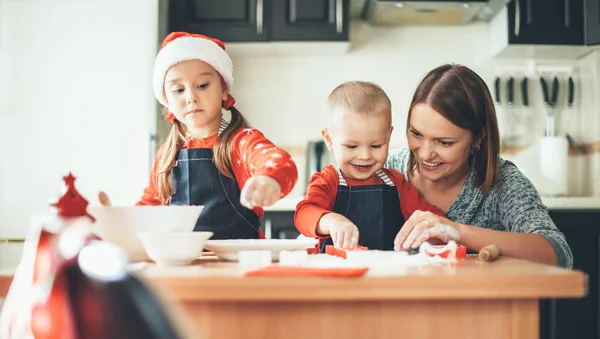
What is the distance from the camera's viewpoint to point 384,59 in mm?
3242

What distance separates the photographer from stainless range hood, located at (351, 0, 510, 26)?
9.35 feet

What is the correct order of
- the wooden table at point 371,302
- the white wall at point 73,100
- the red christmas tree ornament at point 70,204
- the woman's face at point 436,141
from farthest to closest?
the white wall at point 73,100
the woman's face at point 436,141
the red christmas tree ornament at point 70,204
the wooden table at point 371,302

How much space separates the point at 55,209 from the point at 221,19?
2114 mm

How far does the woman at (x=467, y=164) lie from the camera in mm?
1624

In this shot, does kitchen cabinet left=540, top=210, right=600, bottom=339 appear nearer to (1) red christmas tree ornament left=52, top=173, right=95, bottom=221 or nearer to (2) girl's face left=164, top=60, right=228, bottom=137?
(2) girl's face left=164, top=60, right=228, bottom=137

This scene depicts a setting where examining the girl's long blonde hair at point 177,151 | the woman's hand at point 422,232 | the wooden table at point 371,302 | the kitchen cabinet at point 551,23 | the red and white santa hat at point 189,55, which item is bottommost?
the wooden table at point 371,302

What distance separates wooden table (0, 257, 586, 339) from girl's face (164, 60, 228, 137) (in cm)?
75

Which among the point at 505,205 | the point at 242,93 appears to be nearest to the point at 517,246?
the point at 505,205

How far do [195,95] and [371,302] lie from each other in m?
0.88

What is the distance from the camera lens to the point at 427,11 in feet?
9.75

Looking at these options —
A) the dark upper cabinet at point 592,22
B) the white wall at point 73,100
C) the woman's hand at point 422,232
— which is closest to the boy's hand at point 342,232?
the woman's hand at point 422,232

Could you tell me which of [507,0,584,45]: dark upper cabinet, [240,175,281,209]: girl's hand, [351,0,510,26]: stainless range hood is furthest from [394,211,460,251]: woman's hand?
Result: [507,0,584,45]: dark upper cabinet

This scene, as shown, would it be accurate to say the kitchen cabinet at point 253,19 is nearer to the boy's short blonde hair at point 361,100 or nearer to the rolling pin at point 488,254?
the boy's short blonde hair at point 361,100

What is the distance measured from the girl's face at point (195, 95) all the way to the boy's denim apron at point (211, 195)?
58 millimetres
